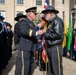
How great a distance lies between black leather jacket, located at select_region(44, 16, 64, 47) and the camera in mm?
6289

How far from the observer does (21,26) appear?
19.6 ft

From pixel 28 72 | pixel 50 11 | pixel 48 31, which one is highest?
pixel 50 11

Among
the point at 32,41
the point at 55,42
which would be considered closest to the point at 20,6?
the point at 55,42

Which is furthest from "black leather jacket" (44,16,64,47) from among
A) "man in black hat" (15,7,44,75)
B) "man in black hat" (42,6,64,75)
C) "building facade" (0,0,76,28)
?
"building facade" (0,0,76,28)

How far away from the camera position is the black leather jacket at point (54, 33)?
248 inches

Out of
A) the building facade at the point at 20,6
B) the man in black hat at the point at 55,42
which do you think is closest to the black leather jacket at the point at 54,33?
the man in black hat at the point at 55,42

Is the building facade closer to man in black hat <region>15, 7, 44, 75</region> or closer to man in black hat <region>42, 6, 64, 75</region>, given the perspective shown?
man in black hat <region>42, 6, 64, 75</region>

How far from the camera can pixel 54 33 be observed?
632 centimetres

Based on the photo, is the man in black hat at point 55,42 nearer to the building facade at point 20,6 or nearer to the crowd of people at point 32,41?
the crowd of people at point 32,41

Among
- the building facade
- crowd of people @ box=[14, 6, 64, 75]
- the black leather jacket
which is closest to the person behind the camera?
crowd of people @ box=[14, 6, 64, 75]

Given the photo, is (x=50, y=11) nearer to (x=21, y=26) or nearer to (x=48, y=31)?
(x=48, y=31)

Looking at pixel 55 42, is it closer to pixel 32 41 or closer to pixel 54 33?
pixel 54 33

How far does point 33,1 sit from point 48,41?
32.9 meters

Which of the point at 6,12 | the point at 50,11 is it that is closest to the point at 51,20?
the point at 50,11
